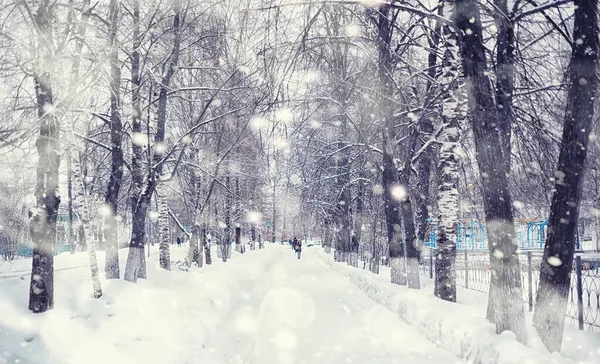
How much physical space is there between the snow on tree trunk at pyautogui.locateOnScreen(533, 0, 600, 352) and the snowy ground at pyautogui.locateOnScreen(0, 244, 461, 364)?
1403 mm

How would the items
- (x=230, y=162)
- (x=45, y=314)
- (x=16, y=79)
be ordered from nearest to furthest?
(x=45, y=314), (x=16, y=79), (x=230, y=162)

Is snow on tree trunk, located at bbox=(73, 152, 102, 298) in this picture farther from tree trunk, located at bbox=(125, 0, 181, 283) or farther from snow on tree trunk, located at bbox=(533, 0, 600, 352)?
snow on tree trunk, located at bbox=(533, 0, 600, 352)

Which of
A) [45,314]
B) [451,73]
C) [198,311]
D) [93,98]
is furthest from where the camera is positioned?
[93,98]

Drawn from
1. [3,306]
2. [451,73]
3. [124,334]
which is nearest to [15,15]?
[3,306]

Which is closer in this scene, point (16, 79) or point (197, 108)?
point (16, 79)

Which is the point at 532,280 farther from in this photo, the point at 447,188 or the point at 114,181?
the point at 114,181

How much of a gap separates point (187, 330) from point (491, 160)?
5622 millimetres

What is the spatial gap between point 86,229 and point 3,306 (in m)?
2.29

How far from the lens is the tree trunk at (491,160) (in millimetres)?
5930

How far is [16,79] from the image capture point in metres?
8.27

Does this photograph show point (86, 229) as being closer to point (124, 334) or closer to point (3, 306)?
point (3, 306)

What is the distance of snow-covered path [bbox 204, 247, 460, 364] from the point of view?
6910 millimetres

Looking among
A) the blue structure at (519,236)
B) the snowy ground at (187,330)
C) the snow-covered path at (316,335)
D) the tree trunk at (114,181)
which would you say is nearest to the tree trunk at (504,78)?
the snow-covered path at (316,335)

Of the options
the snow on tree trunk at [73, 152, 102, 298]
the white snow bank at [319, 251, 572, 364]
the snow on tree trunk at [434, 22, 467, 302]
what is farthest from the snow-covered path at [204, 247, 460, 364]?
the snow on tree trunk at [73, 152, 102, 298]
